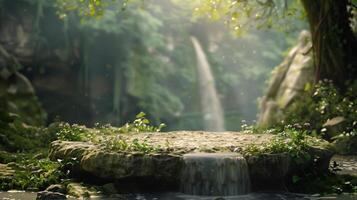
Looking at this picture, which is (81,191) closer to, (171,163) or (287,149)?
(171,163)

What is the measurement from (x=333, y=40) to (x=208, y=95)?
18748mm

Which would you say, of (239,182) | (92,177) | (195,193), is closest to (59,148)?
(92,177)

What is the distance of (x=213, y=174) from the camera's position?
29.9 ft

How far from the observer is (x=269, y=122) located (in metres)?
18.8

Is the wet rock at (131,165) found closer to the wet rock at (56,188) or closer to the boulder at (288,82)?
the wet rock at (56,188)

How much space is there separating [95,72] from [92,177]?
18.1 metres

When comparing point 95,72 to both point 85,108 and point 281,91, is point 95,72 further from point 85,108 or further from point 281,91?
point 281,91

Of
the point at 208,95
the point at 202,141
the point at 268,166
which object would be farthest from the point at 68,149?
the point at 208,95

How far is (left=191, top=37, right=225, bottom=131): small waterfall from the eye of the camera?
1323 inches

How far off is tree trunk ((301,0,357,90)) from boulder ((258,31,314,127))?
1064mm

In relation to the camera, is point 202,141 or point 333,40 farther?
point 333,40

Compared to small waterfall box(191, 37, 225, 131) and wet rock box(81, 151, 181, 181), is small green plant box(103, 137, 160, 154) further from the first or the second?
small waterfall box(191, 37, 225, 131)

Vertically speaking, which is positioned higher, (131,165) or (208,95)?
(208,95)

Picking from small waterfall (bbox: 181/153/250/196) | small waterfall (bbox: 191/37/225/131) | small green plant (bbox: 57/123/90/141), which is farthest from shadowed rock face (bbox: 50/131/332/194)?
small waterfall (bbox: 191/37/225/131)
